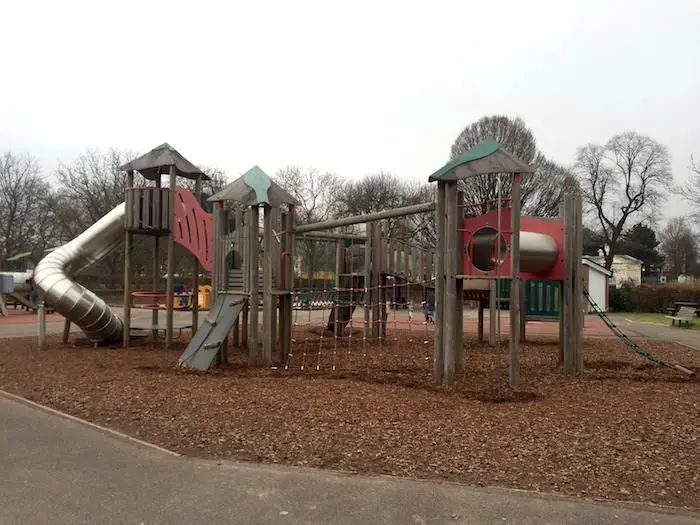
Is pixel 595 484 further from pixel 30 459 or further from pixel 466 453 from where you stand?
pixel 30 459

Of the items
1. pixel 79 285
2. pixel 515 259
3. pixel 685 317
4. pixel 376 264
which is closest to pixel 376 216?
pixel 515 259

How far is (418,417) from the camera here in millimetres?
6430

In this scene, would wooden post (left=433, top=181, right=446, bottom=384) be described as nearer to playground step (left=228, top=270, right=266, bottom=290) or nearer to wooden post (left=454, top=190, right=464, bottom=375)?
wooden post (left=454, top=190, right=464, bottom=375)

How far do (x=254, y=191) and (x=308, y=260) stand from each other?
797 centimetres

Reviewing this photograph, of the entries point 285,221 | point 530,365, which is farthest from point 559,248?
point 285,221

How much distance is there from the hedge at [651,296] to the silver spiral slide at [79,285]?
32.1 m

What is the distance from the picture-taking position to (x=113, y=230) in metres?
14.2

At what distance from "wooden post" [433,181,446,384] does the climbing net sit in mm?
1641

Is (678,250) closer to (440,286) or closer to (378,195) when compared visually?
(378,195)

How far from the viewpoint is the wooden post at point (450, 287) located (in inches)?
325

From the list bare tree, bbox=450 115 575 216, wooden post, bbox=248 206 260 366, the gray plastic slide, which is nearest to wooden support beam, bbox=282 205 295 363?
wooden post, bbox=248 206 260 366

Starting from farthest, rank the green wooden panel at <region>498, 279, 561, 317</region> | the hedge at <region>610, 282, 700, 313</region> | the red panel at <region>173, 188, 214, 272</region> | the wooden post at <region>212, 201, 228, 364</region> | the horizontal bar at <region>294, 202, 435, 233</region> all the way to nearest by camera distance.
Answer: the hedge at <region>610, 282, 700, 313</region>, the green wooden panel at <region>498, 279, 561, 317</region>, the red panel at <region>173, 188, 214, 272</region>, the wooden post at <region>212, 201, 228, 364</region>, the horizontal bar at <region>294, 202, 435, 233</region>

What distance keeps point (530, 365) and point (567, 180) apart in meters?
33.3

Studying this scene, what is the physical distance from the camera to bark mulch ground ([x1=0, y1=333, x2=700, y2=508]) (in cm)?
485
